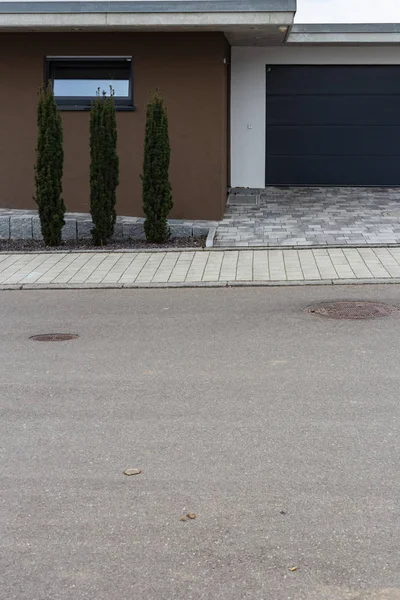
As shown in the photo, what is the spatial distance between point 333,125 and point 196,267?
912 cm

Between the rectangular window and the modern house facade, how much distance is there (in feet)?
0.08

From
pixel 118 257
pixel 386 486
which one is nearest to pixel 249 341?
pixel 386 486

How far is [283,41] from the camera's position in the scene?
63.4 ft

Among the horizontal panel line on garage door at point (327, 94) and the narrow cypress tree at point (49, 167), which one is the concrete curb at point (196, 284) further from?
the horizontal panel line on garage door at point (327, 94)

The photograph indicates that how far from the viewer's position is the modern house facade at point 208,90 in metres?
15.6

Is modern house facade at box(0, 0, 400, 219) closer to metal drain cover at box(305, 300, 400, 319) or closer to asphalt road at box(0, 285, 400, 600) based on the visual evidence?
metal drain cover at box(305, 300, 400, 319)

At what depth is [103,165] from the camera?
14.9 m

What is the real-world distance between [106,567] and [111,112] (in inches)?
446

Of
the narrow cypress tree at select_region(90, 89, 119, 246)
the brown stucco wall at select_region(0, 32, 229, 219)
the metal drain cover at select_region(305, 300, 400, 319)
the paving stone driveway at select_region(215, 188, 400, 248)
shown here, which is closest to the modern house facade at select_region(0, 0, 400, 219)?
the brown stucco wall at select_region(0, 32, 229, 219)

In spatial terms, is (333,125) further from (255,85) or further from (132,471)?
(132,471)

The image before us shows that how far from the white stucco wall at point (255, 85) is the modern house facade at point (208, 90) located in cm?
2

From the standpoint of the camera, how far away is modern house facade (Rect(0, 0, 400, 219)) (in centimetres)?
1556

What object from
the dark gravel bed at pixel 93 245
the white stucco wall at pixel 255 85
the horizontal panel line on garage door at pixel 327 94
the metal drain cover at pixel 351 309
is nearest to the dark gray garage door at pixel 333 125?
the horizontal panel line on garage door at pixel 327 94

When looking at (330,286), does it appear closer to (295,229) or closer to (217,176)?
(295,229)
